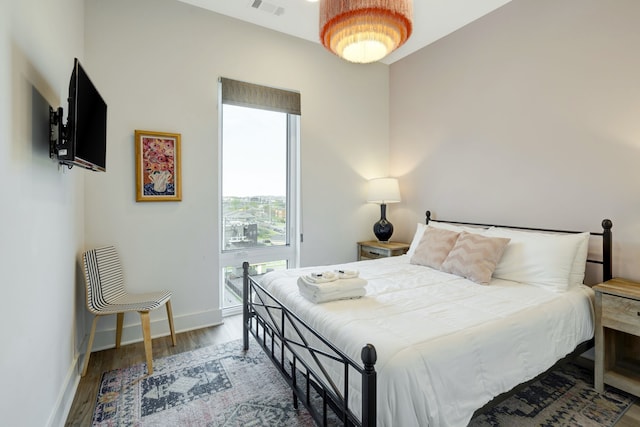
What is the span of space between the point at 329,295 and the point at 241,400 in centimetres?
89

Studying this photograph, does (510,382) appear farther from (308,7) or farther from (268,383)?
(308,7)

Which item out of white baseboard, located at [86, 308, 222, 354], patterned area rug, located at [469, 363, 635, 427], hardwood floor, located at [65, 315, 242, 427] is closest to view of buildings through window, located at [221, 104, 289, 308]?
white baseboard, located at [86, 308, 222, 354]

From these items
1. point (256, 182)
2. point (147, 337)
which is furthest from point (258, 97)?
point (147, 337)

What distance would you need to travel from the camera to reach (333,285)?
193cm

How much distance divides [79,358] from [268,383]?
142 centimetres

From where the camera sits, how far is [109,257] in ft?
8.44

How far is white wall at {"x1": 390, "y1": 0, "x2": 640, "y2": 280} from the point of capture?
2301mm

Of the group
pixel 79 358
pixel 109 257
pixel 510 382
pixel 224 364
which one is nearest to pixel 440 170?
pixel 510 382

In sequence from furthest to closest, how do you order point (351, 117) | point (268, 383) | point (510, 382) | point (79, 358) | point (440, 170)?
point (351, 117)
point (440, 170)
point (79, 358)
point (268, 383)
point (510, 382)

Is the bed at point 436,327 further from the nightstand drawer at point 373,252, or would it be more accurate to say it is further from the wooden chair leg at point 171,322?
the nightstand drawer at point 373,252

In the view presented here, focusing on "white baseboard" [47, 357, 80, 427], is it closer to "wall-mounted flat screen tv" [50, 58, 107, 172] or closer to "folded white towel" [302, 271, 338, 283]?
"wall-mounted flat screen tv" [50, 58, 107, 172]

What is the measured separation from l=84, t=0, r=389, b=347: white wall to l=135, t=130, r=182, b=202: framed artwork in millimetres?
67

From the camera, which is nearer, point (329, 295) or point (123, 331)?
point (329, 295)

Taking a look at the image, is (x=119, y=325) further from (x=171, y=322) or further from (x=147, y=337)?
(x=147, y=337)
